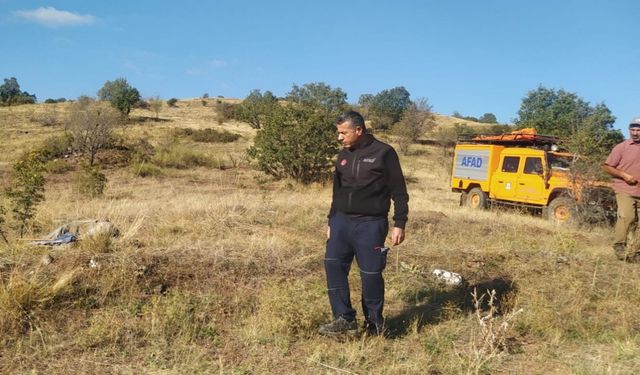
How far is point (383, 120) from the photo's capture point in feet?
170

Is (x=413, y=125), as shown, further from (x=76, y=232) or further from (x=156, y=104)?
(x=76, y=232)

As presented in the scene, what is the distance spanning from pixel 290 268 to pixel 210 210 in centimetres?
335

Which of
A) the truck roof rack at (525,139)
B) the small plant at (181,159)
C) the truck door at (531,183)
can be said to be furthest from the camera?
the small plant at (181,159)

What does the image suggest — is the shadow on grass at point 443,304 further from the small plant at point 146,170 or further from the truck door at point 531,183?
the small plant at point 146,170

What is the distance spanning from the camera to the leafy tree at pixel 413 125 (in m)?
35.3

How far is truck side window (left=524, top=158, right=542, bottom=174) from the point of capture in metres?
12.5

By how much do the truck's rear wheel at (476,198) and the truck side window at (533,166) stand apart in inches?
64.5

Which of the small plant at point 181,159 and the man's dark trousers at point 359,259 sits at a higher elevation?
the man's dark trousers at point 359,259

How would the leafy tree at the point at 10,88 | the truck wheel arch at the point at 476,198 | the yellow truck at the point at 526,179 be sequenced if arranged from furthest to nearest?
the leafy tree at the point at 10,88
the truck wheel arch at the point at 476,198
the yellow truck at the point at 526,179

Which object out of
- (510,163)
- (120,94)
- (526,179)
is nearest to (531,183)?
(526,179)

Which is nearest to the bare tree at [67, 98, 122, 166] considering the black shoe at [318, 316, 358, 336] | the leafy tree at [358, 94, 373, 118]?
the black shoe at [318, 316, 358, 336]

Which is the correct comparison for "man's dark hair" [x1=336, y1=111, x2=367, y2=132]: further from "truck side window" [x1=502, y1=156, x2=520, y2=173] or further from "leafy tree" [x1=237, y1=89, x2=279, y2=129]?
"leafy tree" [x1=237, y1=89, x2=279, y2=129]

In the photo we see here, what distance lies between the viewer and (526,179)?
42.3 feet

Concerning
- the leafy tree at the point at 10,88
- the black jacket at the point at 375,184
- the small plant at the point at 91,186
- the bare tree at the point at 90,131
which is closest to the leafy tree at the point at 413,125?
the bare tree at the point at 90,131
